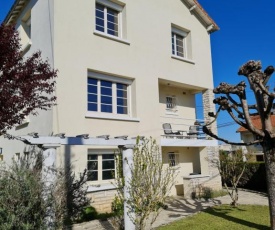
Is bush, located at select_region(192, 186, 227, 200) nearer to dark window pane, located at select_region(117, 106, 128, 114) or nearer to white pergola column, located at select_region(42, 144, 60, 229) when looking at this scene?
dark window pane, located at select_region(117, 106, 128, 114)

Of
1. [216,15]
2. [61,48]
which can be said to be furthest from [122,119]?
[216,15]

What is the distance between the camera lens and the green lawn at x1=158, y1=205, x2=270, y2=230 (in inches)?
424

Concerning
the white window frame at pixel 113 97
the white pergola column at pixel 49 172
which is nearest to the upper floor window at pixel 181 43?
the white window frame at pixel 113 97

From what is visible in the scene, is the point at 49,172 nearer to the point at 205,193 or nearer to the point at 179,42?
the point at 205,193

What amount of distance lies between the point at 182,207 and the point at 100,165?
499 centimetres

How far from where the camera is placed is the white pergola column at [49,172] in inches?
305

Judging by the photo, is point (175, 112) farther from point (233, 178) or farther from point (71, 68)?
point (71, 68)

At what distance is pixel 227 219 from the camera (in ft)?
39.0

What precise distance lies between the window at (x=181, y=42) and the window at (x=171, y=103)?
10.5ft

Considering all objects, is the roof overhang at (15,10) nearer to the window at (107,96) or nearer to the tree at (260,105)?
the window at (107,96)

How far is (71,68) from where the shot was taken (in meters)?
13.6

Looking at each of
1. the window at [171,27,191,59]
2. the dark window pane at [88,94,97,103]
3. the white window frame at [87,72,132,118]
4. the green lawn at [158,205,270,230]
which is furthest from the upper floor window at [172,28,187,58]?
the green lawn at [158,205,270,230]

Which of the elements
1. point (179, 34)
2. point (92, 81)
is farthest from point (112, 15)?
point (179, 34)

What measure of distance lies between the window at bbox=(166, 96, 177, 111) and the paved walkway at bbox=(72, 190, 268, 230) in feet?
21.0
